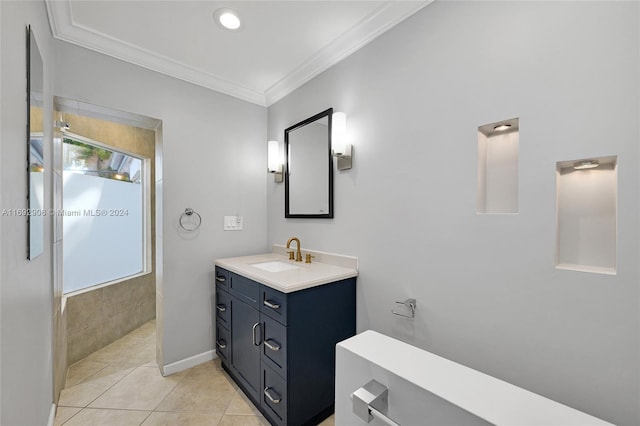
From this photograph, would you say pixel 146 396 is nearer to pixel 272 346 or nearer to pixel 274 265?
pixel 272 346

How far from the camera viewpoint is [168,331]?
7.31 ft

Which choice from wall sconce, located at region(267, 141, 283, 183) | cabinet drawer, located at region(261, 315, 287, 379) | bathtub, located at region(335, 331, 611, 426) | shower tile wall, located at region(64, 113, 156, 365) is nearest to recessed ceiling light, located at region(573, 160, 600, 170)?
bathtub, located at region(335, 331, 611, 426)

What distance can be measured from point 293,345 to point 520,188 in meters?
1.38

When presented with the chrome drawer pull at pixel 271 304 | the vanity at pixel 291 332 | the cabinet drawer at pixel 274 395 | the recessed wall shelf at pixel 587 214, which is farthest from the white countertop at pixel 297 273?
the recessed wall shelf at pixel 587 214

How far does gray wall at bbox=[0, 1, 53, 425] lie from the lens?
82 centimetres

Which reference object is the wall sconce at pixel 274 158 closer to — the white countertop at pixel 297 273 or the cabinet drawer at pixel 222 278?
the white countertop at pixel 297 273

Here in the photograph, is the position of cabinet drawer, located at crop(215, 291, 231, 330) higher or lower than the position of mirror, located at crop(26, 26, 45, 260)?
lower

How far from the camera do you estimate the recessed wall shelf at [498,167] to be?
1255 mm

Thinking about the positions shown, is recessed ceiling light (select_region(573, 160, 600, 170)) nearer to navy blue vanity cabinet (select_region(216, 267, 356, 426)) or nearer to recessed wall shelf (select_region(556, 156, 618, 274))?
recessed wall shelf (select_region(556, 156, 618, 274))

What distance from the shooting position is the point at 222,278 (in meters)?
2.29

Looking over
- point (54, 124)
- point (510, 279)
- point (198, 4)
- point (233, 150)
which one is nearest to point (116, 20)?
point (198, 4)

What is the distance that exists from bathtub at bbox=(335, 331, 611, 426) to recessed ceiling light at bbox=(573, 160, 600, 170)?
88cm

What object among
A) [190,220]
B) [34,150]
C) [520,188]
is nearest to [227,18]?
[34,150]

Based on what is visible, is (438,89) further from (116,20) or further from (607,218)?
(116,20)
